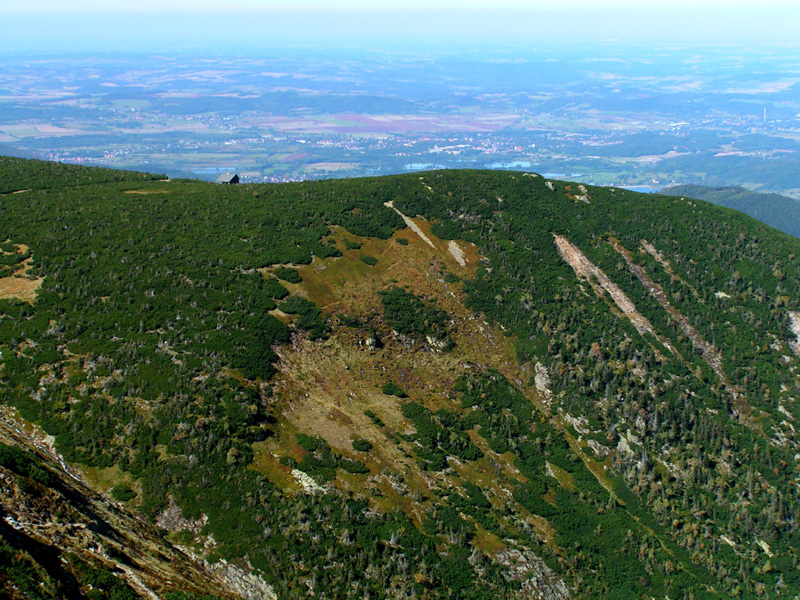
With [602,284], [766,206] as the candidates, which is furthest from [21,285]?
[766,206]

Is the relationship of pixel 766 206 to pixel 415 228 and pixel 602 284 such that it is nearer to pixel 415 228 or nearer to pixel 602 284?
pixel 602 284

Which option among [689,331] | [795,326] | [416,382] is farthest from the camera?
[795,326]

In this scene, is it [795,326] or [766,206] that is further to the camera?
[766,206]

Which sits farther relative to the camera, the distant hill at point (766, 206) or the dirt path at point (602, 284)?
the distant hill at point (766, 206)

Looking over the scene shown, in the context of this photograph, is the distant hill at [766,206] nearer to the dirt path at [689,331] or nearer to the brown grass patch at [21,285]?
the dirt path at [689,331]

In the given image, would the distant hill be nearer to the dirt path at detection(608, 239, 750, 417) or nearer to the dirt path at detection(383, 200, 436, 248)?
the dirt path at detection(608, 239, 750, 417)

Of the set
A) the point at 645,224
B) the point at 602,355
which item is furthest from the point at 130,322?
the point at 645,224

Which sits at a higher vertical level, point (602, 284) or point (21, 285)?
point (21, 285)

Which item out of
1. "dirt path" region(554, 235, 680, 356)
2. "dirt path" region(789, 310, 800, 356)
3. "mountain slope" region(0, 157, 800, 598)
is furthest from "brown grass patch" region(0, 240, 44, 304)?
"dirt path" region(789, 310, 800, 356)

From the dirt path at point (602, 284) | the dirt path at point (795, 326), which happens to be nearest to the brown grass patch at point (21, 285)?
the dirt path at point (602, 284)
